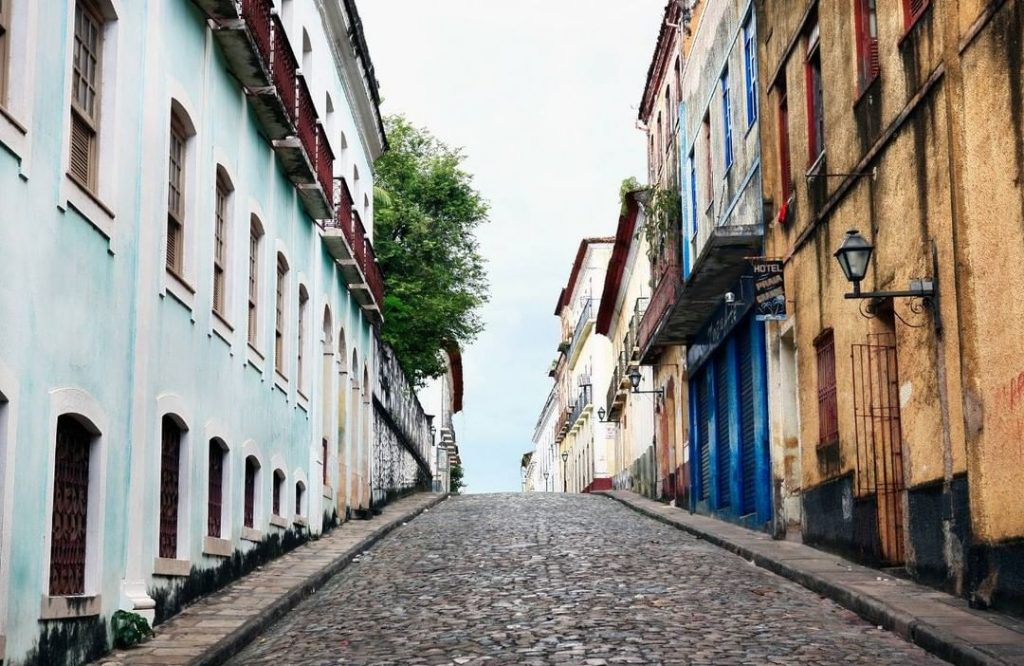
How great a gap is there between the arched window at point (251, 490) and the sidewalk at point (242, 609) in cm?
54

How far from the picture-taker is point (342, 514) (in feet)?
72.5

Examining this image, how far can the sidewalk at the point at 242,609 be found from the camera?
360 inches

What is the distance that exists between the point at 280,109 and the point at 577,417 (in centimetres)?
4085

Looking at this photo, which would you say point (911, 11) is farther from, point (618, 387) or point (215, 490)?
point (618, 387)

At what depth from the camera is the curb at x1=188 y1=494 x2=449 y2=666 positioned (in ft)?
30.2

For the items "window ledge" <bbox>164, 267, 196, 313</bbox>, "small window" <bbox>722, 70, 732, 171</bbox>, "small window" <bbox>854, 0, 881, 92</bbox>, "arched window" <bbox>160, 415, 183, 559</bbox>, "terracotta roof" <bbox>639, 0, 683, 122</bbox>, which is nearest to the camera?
"window ledge" <bbox>164, 267, 196, 313</bbox>

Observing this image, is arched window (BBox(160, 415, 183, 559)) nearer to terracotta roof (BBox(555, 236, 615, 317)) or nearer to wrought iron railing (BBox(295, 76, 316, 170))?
wrought iron railing (BBox(295, 76, 316, 170))

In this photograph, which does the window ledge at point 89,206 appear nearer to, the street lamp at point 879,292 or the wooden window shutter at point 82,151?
the wooden window shutter at point 82,151

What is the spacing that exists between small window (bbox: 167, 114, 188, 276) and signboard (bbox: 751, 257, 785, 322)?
6951mm

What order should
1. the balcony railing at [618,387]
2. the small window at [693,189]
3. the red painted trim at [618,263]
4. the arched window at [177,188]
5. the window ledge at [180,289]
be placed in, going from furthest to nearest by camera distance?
the balcony railing at [618,387], the red painted trim at [618,263], the small window at [693,189], the arched window at [177,188], the window ledge at [180,289]

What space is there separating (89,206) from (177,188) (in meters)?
2.98

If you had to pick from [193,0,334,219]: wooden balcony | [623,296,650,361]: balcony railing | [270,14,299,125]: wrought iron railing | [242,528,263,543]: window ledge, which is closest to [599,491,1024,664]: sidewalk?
[242,528,263,543]: window ledge

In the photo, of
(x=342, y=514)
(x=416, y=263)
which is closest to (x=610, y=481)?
(x=416, y=263)

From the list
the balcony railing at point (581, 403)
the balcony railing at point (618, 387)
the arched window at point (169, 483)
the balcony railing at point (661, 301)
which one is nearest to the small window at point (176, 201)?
the arched window at point (169, 483)
